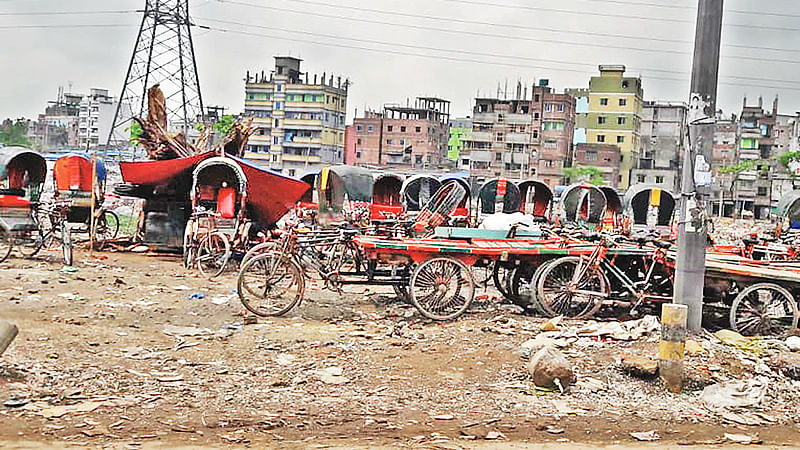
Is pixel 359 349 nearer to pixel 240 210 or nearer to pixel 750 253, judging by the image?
pixel 750 253

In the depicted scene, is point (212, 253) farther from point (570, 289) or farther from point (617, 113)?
point (617, 113)

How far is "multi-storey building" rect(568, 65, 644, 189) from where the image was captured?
75.6m

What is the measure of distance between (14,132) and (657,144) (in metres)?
60.6

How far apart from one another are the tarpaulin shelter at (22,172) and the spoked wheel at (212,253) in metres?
6.11

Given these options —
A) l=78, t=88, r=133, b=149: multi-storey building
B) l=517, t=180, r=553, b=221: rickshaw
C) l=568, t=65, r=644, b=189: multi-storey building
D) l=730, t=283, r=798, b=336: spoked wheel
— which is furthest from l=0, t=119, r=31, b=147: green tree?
l=730, t=283, r=798, b=336: spoked wheel

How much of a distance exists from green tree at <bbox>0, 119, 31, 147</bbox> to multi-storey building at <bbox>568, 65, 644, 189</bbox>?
166 feet

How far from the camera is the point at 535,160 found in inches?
2970

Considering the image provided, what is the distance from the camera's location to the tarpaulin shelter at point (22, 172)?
754 inches

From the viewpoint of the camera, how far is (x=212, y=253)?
15641 mm

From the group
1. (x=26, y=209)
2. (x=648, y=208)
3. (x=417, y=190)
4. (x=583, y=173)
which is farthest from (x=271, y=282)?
(x=583, y=173)

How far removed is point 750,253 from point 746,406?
533 cm

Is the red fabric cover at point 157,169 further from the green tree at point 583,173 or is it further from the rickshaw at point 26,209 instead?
the green tree at point 583,173

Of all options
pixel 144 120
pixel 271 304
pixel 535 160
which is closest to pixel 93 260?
pixel 144 120

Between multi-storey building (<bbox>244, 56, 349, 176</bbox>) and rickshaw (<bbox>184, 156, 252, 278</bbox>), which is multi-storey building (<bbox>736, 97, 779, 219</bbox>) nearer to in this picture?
multi-storey building (<bbox>244, 56, 349, 176</bbox>)
